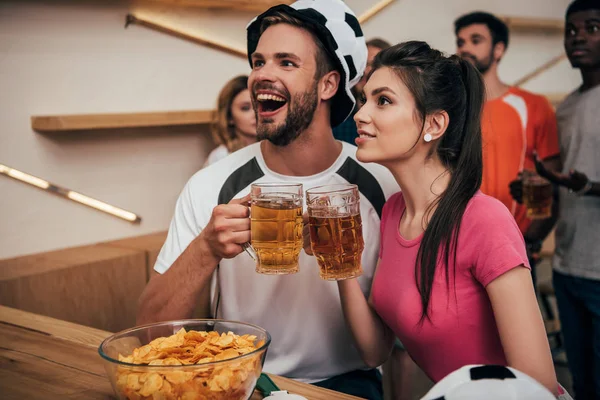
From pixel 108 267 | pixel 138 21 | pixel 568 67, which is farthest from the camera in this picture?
pixel 568 67

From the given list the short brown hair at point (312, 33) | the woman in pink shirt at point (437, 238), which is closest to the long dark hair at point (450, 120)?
the woman in pink shirt at point (437, 238)

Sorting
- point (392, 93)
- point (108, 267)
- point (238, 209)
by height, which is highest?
point (392, 93)

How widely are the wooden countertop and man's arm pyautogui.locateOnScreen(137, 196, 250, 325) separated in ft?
0.50

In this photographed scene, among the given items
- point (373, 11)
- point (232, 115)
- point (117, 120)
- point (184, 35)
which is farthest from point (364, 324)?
point (373, 11)

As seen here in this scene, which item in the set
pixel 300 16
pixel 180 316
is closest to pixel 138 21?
pixel 300 16

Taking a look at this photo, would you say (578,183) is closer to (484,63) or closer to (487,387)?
(484,63)

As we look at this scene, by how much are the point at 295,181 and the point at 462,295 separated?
60cm

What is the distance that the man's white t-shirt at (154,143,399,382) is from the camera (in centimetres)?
182

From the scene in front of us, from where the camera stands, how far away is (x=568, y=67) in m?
6.43

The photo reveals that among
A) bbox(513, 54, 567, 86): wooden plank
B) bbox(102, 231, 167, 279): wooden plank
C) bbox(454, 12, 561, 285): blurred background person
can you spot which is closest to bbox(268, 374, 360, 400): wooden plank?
bbox(102, 231, 167, 279): wooden plank

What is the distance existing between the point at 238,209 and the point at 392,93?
462mm

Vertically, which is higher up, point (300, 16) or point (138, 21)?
point (138, 21)

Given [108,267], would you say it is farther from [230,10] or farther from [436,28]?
[436,28]

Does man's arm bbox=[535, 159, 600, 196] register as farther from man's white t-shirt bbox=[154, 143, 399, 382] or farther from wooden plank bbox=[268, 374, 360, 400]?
wooden plank bbox=[268, 374, 360, 400]
